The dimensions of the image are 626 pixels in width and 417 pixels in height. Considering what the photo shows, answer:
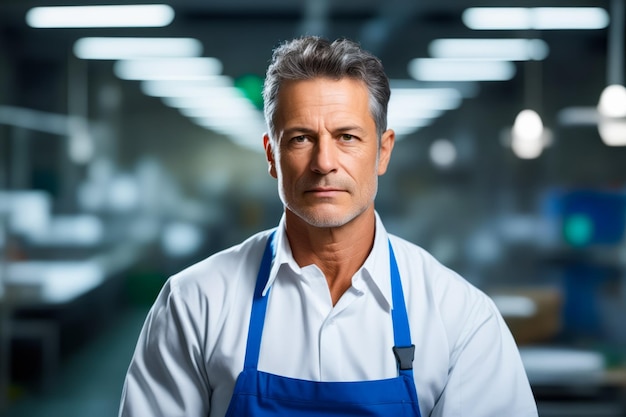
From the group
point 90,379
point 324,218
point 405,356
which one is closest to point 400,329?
point 405,356

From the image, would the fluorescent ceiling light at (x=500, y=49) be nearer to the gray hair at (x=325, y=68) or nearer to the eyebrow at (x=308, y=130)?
the gray hair at (x=325, y=68)

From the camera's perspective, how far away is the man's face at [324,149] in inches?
49.3

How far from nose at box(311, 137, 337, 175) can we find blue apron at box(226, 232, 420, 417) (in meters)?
0.34

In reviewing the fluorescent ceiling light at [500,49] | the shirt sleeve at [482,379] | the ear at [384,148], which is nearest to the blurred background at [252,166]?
the fluorescent ceiling light at [500,49]

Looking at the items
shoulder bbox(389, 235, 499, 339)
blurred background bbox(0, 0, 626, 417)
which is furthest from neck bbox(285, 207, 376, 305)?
blurred background bbox(0, 0, 626, 417)

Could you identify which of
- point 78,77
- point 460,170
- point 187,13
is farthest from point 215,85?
point 460,170

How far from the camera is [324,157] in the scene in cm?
123

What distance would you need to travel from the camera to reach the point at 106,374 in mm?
3877

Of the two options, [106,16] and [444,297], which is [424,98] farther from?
[444,297]

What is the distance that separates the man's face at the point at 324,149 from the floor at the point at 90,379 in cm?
280

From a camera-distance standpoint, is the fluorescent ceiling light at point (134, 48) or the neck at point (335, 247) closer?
the neck at point (335, 247)

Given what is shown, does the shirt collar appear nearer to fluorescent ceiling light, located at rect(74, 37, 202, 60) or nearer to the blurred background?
the blurred background

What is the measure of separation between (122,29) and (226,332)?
288cm

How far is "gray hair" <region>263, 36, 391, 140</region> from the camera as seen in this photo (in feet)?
4.18
